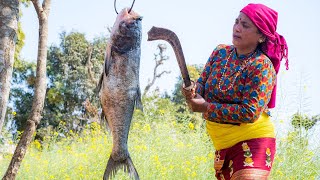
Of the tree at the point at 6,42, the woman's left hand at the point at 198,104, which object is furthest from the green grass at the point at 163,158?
the woman's left hand at the point at 198,104

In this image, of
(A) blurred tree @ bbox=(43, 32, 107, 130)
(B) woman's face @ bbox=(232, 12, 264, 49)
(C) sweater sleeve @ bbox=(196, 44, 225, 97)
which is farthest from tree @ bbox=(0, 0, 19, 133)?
(A) blurred tree @ bbox=(43, 32, 107, 130)

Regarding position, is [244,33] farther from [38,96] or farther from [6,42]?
[38,96]

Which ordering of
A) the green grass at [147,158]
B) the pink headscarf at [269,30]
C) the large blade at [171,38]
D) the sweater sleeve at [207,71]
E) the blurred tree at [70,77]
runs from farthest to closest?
the blurred tree at [70,77] < the green grass at [147,158] < the sweater sleeve at [207,71] < the pink headscarf at [269,30] < the large blade at [171,38]

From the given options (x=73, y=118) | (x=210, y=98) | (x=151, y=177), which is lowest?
(x=73, y=118)

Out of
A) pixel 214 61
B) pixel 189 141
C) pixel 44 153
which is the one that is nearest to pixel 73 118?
pixel 44 153

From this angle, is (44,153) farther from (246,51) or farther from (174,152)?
(246,51)

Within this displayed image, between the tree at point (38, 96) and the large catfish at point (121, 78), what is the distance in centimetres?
302

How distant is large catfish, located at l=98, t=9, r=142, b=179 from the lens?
79.4 inches

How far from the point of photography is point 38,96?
5.15 m

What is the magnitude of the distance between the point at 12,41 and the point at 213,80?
1.89 metres

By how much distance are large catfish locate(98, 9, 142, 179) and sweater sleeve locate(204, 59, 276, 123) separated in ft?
1.37

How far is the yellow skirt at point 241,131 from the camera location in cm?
246

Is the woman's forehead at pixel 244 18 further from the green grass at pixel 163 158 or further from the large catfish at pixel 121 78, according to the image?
the green grass at pixel 163 158

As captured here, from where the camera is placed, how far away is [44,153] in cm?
665
